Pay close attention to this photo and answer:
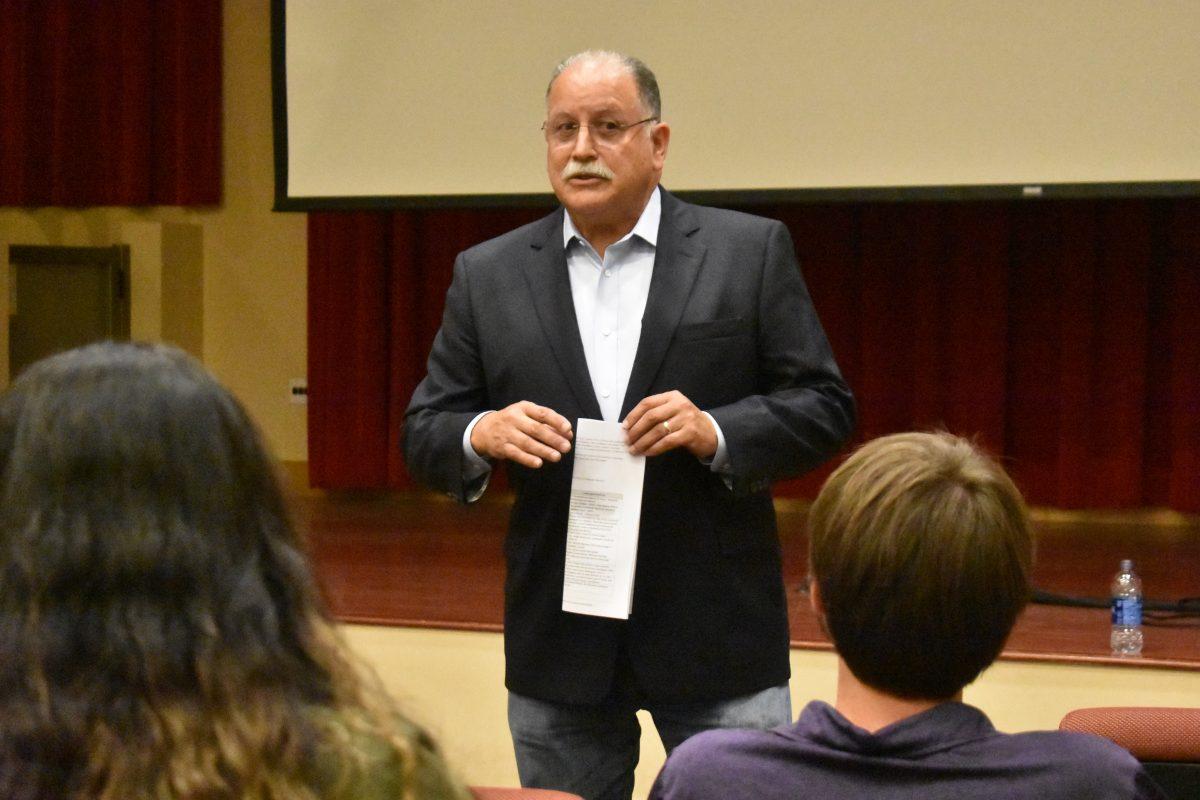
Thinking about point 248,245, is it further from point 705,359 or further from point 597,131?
point 705,359

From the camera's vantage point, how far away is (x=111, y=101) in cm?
649

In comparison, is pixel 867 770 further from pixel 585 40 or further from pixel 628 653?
pixel 585 40

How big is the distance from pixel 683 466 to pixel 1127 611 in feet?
6.18

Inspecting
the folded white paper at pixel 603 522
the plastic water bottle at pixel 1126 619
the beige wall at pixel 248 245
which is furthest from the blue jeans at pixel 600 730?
the beige wall at pixel 248 245

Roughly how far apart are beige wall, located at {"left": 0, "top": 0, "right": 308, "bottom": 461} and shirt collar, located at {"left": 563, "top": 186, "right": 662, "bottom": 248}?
4.66 meters

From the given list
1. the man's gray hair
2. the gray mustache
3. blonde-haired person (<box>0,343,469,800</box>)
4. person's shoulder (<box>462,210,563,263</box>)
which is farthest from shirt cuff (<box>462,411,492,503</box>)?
blonde-haired person (<box>0,343,469,800</box>)

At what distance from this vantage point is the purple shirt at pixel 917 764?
42.8 inches

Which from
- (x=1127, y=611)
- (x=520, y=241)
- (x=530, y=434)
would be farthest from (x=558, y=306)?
Answer: (x=1127, y=611)

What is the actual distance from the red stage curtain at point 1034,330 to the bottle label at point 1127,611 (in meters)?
2.24

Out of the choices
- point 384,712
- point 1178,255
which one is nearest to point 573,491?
point 384,712

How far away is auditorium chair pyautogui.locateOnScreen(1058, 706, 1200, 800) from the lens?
71.4 inches

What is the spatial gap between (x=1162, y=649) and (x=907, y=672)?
2.45 m

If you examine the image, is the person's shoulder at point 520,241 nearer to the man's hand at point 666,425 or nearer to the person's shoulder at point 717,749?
the man's hand at point 666,425

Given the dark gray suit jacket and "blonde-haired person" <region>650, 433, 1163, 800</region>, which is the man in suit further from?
"blonde-haired person" <region>650, 433, 1163, 800</region>
